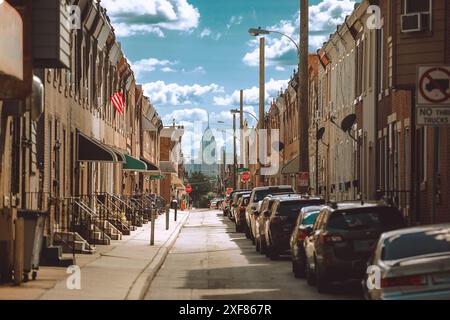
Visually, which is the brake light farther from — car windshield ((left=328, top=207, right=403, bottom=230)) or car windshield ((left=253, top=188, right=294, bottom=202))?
car windshield ((left=253, top=188, right=294, bottom=202))

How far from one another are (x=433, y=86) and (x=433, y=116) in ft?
1.41

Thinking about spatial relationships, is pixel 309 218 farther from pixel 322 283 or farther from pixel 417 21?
pixel 417 21

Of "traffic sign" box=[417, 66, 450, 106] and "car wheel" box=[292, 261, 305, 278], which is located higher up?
"traffic sign" box=[417, 66, 450, 106]

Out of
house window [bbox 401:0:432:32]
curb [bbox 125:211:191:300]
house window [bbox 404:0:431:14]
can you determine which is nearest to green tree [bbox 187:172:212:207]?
curb [bbox 125:211:191:300]

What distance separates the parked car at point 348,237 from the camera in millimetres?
17797

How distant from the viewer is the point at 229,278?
22109mm

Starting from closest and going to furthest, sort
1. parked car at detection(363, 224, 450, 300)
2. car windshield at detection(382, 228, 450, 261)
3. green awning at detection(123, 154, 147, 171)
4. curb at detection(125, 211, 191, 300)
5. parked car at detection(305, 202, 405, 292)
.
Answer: parked car at detection(363, 224, 450, 300), car windshield at detection(382, 228, 450, 261), curb at detection(125, 211, 191, 300), parked car at detection(305, 202, 405, 292), green awning at detection(123, 154, 147, 171)

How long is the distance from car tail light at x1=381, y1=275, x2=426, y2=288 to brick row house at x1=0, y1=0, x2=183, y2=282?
305 inches

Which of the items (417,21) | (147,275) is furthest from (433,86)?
(417,21)

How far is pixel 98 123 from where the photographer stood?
143 ft

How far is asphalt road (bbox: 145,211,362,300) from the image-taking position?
18.1 m

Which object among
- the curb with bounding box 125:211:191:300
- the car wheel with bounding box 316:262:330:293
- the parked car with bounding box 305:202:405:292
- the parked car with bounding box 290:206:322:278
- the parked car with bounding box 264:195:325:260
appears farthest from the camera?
the parked car with bounding box 264:195:325:260
